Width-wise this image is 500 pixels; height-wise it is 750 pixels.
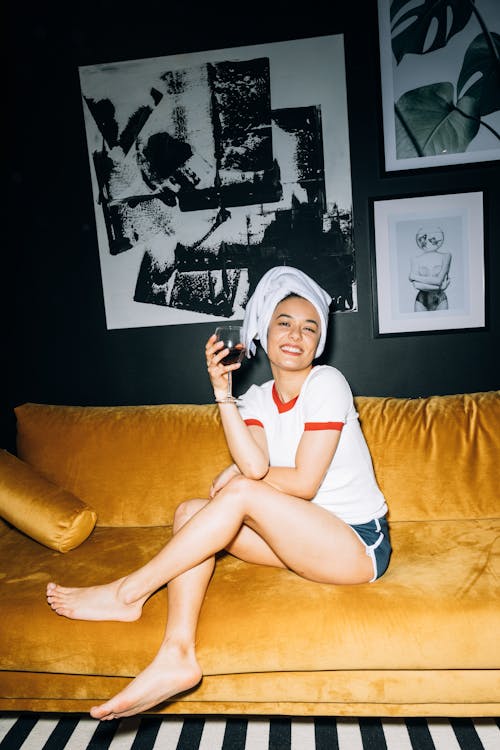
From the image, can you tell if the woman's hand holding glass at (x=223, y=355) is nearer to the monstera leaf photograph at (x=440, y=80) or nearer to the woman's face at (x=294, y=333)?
the woman's face at (x=294, y=333)

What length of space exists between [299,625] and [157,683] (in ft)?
1.35

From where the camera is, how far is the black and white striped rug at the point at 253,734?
1.52 meters

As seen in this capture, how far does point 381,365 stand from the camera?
2492mm

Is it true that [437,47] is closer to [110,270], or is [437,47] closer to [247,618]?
[110,270]

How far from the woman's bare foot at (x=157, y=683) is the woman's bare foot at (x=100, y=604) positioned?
0.17 meters

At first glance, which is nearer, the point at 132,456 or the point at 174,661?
the point at 174,661

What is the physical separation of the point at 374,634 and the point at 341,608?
0.36ft

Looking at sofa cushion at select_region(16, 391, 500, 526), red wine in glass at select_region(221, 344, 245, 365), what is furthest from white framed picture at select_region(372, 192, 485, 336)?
A: red wine in glass at select_region(221, 344, 245, 365)

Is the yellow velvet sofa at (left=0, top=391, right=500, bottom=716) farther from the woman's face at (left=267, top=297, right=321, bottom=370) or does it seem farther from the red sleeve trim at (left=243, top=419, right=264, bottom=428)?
the woman's face at (left=267, top=297, right=321, bottom=370)

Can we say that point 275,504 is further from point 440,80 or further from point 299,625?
point 440,80

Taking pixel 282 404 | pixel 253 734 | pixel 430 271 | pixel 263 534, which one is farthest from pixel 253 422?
pixel 430 271

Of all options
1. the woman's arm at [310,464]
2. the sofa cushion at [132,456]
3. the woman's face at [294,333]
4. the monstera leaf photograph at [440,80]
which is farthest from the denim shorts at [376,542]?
the monstera leaf photograph at [440,80]

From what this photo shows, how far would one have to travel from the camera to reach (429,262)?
2367 mm

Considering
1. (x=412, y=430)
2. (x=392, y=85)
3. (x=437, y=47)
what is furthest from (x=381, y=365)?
(x=437, y=47)
